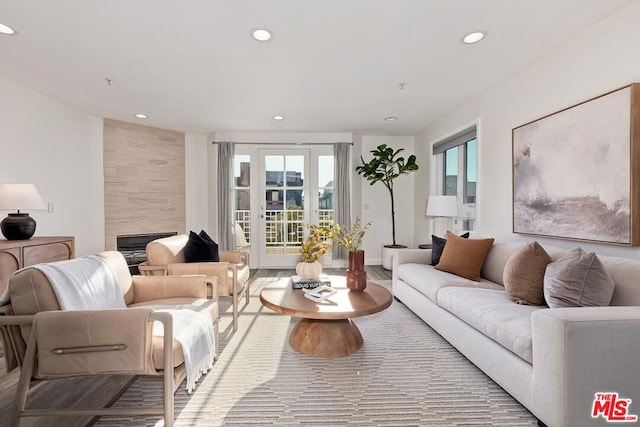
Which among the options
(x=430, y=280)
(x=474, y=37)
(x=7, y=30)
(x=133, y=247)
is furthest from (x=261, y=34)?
(x=133, y=247)

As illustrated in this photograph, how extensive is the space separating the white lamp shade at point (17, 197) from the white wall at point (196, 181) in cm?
269

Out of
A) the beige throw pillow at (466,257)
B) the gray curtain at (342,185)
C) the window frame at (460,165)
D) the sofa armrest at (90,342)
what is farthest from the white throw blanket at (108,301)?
the gray curtain at (342,185)

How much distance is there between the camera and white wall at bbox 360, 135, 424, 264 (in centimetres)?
586

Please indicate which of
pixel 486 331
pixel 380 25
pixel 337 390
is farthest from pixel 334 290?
pixel 380 25

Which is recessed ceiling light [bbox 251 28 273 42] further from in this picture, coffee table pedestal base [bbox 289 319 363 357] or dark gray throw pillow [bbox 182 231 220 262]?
coffee table pedestal base [bbox 289 319 363 357]

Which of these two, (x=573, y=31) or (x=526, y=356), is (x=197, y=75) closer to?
(x=573, y=31)

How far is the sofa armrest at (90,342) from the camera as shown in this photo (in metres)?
1.39

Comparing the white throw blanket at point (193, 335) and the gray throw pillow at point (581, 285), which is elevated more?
the gray throw pillow at point (581, 285)

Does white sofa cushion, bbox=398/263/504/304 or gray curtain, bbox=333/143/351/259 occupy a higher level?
gray curtain, bbox=333/143/351/259

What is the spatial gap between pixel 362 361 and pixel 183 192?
4.64 m

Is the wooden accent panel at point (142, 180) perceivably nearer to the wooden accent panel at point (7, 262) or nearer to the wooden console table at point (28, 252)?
the wooden console table at point (28, 252)

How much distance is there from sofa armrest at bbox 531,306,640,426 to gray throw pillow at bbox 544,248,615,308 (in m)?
0.30

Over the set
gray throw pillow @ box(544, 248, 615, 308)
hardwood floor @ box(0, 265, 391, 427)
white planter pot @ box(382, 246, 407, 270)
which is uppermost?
gray throw pillow @ box(544, 248, 615, 308)

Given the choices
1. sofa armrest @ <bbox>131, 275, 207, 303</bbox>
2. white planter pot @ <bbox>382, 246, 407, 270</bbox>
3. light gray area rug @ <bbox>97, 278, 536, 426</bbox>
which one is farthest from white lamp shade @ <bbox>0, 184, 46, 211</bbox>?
white planter pot @ <bbox>382, 246, 407, 270</bbox>
